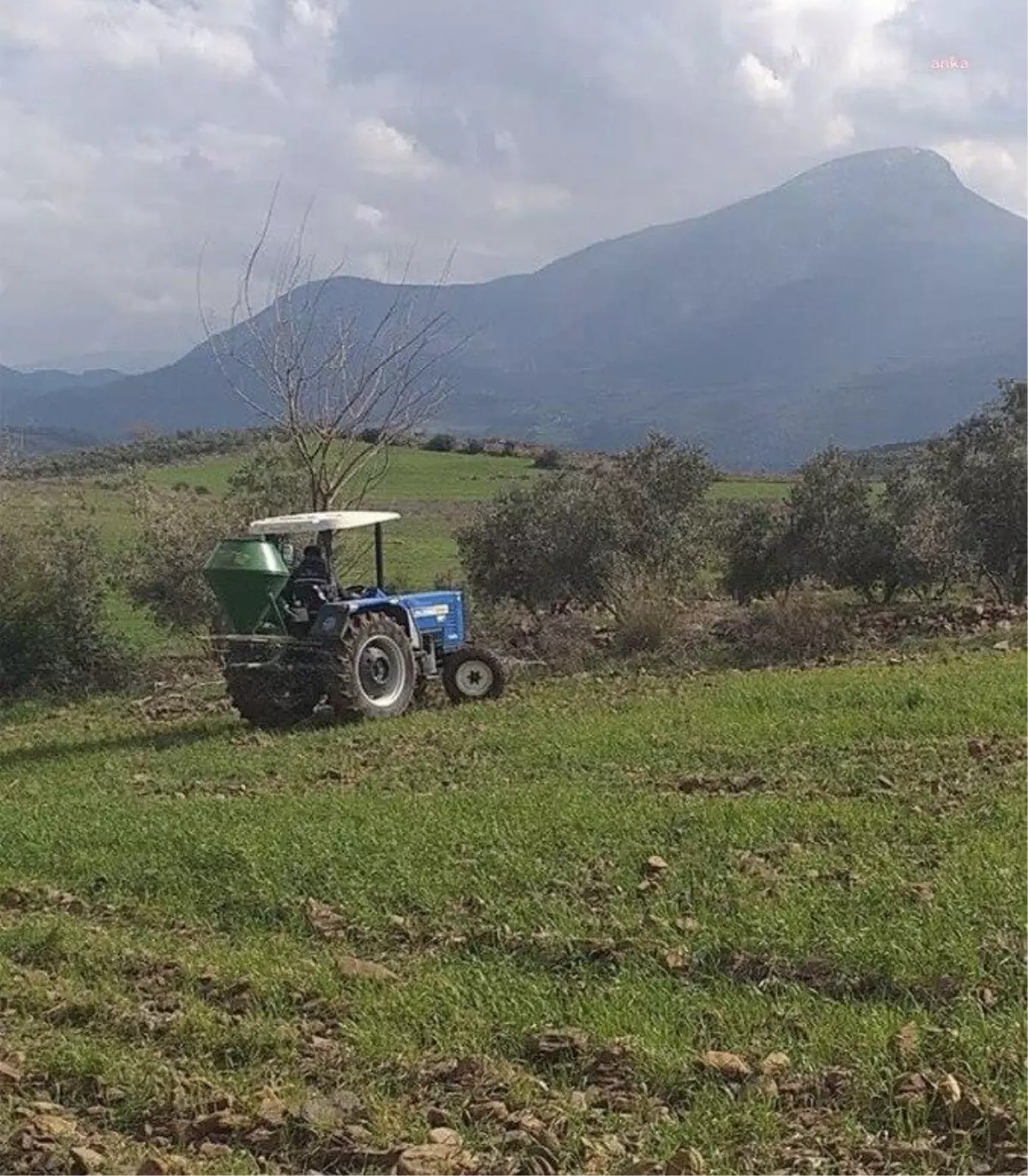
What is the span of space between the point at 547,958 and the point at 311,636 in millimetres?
7737

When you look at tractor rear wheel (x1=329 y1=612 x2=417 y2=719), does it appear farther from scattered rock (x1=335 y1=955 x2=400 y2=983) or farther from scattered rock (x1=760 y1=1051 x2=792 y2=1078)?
scattered rock (x1=760 y1=1051 x2=792 y2=1078)

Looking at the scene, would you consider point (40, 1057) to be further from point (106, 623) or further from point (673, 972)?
point (106, 623)

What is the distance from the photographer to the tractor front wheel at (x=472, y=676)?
1457 centimetres

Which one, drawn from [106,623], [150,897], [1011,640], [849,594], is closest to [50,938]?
[150,897]

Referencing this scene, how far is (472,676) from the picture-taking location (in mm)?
14703

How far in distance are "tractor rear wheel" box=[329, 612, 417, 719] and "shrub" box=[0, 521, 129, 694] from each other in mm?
7340

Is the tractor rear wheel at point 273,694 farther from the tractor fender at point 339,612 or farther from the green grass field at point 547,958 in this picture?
the green grass field at point 547,958

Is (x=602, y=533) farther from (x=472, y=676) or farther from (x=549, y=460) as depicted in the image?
(x=549, y=460)

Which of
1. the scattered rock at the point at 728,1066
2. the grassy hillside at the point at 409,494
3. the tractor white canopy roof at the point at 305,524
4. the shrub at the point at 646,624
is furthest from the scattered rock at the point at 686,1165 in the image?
the grassy hillside at the point at 409,494

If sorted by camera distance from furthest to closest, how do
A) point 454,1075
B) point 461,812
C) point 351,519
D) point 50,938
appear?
point 351,519 < point 461,812 < point 50,938 < point 454,1075

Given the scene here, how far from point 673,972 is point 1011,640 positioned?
12.1 metres

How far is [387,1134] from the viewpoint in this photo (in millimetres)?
4363

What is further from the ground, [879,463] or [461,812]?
[879,463]

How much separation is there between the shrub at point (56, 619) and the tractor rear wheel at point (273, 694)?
656cm
